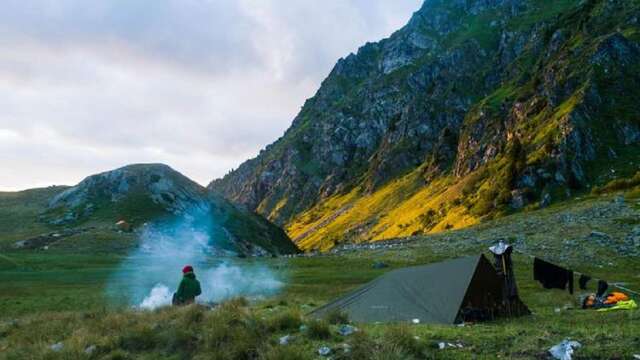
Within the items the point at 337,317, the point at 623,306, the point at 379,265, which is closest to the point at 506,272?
the point at 623,306

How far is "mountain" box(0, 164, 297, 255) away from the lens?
88188 millimetres

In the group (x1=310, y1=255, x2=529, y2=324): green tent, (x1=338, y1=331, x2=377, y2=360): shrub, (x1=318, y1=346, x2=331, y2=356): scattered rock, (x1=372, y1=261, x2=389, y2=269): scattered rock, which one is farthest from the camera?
(x1=372, y1=261, x2=389, y2=269): scattered rock

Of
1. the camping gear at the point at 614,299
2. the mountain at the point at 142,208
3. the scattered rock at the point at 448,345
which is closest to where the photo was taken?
the scattered rock at the point at 448,345

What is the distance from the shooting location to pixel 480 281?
18734 millimetres

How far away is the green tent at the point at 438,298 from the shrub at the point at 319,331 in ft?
9.98

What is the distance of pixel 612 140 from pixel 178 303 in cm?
11004

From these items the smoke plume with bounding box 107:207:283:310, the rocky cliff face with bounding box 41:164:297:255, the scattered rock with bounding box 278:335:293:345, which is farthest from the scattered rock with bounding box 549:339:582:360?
the rocky cliff face with bounding box 41:164:297:255

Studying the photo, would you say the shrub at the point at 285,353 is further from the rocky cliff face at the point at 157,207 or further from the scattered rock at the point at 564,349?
the rocky cliff face at the point at 157,207

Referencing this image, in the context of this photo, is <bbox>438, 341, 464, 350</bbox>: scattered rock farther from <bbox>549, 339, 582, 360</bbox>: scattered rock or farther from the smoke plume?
the smoke plume

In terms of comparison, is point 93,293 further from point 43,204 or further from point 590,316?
point 43,204

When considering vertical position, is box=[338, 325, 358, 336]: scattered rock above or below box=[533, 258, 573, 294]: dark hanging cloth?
above

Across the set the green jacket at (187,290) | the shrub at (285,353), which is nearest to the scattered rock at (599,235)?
the green jacket at (187,290)

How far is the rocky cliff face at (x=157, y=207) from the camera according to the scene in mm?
Result: 90188

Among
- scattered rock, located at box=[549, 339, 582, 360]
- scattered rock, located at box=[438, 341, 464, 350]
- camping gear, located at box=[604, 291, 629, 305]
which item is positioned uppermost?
scattered rock, located at box=[438, 341, 464, 350]
